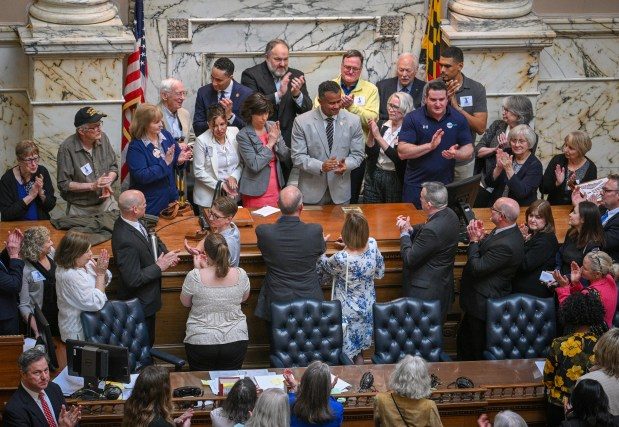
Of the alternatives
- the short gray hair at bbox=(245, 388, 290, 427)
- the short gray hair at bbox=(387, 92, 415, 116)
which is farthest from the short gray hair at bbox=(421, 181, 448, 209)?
the short gray hair at bbox=(245, 388, 290, 427)

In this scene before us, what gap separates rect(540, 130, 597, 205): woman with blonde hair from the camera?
10.5 meters

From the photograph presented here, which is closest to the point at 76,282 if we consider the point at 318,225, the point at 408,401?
the point at 318,225

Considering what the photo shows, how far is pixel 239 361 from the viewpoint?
350 inches

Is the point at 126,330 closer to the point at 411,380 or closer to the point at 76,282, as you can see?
the point at 76,282

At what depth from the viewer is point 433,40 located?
39.6 feet

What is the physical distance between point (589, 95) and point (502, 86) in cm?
122

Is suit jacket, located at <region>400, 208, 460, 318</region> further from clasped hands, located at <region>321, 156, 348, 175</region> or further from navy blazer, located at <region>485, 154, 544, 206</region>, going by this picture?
navy blazer, located at <region>485, 154, 544, 206</region>

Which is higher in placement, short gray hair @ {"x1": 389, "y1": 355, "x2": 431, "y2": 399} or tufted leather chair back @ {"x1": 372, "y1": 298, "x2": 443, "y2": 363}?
short gray hair @ {"x1": 389, "y1": 355, "x2": 431, "y2": 399}

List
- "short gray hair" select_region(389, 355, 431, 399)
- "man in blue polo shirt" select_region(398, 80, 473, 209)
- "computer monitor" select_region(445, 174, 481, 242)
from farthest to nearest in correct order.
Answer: "man in blue polo shirt" select_region(398, 80, 473, 209) < "computer monitor" select_region(445, 174, 481, 242) < "short gray hair" select_region(389, 355, 431, 399)

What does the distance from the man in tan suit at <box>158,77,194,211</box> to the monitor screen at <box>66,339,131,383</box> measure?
2699 millimetres

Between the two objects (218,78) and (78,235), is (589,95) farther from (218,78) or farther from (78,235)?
(78,235)

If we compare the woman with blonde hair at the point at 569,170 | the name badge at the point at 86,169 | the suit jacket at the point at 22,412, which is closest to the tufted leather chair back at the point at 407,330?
the woman with blonde hair at the point at 569,170

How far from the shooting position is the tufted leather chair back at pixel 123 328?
28.3 feet

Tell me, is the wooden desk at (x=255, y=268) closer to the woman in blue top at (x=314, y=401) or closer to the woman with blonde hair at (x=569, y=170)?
the woman with blonde hair at (x=569, y=170)
